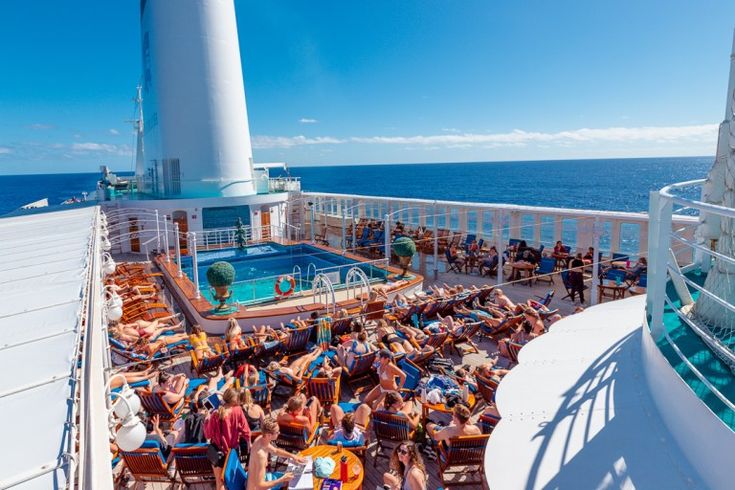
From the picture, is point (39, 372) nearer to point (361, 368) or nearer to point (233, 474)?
point (233, 474)

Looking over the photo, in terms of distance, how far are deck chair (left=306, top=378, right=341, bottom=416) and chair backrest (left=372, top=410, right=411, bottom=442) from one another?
0.81 meters

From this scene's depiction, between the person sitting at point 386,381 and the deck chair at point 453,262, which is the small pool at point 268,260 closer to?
the deck chair at point 453,262

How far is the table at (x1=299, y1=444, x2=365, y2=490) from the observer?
3373mm

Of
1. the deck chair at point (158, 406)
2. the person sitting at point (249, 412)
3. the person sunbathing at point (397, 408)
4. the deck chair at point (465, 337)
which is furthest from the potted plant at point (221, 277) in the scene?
the person sunbathing at point (397, 408)

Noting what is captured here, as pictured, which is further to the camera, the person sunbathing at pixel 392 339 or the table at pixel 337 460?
the person sunbathing at pixel 392 339

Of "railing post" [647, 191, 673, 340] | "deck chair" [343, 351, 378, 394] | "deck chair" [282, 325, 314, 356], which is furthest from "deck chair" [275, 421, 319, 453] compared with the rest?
"railing post" [647, 191, 673, 340]

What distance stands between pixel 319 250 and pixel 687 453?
39.2 ft

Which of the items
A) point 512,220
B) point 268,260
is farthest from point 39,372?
point 268,260

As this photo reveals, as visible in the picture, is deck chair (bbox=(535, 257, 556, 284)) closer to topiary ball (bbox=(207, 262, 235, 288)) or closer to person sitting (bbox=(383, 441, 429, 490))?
topiary ball (bbox=(207, 262, 235, 288))

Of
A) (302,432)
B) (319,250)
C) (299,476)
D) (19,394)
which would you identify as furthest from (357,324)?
(319,250)

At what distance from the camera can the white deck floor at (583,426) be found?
6.59ft

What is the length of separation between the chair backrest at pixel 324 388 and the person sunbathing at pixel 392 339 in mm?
1042

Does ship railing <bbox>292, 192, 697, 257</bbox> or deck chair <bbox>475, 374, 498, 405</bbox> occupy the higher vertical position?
ship railing <bbox>292, 192, 697, 257</bbox>

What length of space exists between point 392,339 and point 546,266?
5522 millimetres
